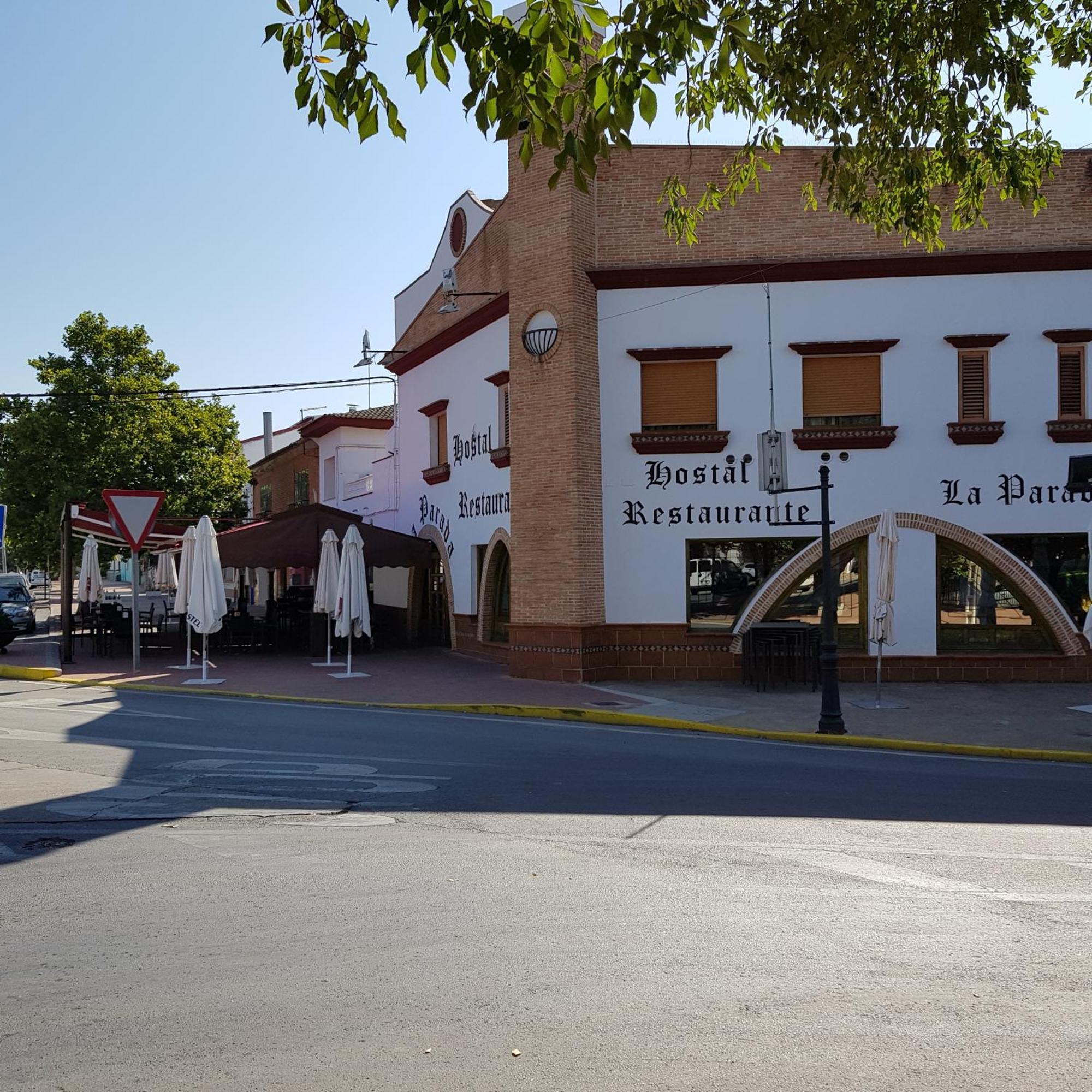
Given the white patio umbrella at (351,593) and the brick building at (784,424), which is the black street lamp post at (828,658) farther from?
the white patio umbrella at (351,593)

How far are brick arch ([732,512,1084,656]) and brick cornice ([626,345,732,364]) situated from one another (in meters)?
3.50

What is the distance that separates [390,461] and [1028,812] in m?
21.4

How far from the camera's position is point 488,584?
21.3 metres

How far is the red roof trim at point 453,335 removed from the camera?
20.3 meters

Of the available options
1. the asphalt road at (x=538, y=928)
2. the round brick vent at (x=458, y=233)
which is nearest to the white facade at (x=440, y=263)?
the round brick vent at (x=458, y=233)

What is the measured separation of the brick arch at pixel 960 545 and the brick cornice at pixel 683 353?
3.50 m

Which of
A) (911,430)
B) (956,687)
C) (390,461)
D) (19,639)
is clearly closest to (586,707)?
(956,687)

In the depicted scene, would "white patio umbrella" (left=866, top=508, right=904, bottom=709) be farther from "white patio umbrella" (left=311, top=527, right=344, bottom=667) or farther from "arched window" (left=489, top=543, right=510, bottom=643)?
"white patio umbrella" (left=311, top=527, right=344, bottom=667)

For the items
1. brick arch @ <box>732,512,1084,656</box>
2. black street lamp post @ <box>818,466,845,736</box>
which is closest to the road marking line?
black street lamp post @ <box>818,466,845,736</box>

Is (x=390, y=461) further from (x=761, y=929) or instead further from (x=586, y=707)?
(x=761, y=929)

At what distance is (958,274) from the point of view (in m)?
17.3

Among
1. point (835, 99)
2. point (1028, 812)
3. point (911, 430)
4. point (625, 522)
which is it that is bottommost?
point (1028, 812)

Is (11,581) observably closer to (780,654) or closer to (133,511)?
(133,511)

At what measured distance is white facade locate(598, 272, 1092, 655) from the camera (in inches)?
677
